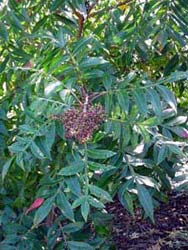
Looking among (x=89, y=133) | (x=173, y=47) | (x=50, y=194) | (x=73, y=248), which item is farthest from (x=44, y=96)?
(x=173, y=47)

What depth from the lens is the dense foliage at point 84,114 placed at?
5.06 feet

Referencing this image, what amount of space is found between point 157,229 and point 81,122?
6.05ft

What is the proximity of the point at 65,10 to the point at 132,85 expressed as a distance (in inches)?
24.2

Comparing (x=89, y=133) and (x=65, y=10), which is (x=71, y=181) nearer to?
(x=89, y=133)

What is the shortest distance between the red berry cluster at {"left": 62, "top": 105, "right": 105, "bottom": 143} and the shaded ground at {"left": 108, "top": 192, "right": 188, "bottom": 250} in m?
1.57

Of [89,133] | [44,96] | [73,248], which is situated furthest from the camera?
[73,248]

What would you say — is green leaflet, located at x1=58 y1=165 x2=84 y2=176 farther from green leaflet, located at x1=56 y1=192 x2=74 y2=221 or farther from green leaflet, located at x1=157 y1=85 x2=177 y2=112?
green leaflet, located at x1=157 y1=85 x2=177 y2=112

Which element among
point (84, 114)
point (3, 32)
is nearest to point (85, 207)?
point (84, 114)

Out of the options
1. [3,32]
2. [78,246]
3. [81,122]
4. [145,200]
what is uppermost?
[3,32]

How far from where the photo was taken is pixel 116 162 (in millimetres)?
1789

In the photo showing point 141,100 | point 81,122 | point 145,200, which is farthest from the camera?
point 145,200

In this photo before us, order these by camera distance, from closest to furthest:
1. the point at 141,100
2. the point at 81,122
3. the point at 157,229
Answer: the point at 81,122 → the point at 141,100 → the point at 157,229

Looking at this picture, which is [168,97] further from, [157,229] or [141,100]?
[157,229]

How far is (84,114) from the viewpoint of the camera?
4.76 feet
